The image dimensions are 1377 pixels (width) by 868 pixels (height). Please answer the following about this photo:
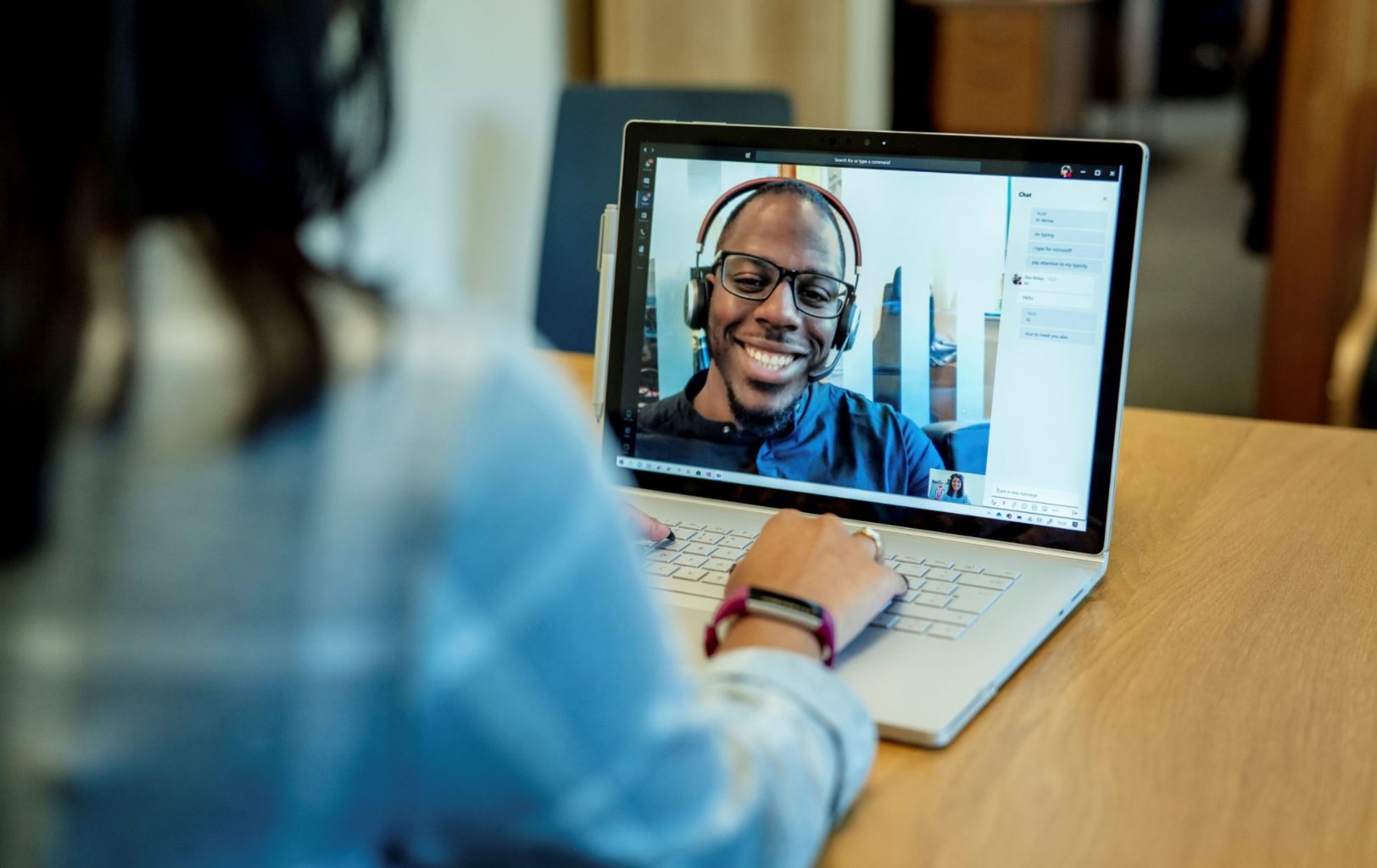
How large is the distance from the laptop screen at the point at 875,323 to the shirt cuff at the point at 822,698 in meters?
0.35

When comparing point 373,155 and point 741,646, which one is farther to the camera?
point 741,646

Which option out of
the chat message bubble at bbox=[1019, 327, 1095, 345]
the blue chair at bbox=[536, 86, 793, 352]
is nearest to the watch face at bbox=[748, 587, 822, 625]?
the chat message bubble at bbox=[1019, 327, 1095, 345]

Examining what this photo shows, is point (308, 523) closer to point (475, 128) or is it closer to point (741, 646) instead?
point (741, 646)

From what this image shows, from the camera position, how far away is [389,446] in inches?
17.7

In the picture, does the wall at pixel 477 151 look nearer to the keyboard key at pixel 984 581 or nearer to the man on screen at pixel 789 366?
the man on screen at pixel 789 366

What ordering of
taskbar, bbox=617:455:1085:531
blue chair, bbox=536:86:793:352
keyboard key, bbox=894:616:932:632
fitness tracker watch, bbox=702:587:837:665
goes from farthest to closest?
blue chair, bbox=536:86:793:352
taskbar, bbox=617:455:1085:531
keyboard key, bbox=894:616:932:632
fitness tracker watch, bbox=702:587:837:665

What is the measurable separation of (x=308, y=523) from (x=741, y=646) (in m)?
0.34

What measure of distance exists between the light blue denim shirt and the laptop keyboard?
418mm

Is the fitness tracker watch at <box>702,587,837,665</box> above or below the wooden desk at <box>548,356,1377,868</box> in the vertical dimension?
above

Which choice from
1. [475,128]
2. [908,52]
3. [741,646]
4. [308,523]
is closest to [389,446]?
[308,523]

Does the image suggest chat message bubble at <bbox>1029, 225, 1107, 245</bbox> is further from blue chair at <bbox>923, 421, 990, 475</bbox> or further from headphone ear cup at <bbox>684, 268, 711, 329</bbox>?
headphone ear cup at <bbox>684, 268, 711, 329</bbox>

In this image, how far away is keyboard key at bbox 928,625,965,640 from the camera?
860mm

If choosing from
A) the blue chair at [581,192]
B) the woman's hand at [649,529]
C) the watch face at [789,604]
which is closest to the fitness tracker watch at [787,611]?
the watch face at [789,604]

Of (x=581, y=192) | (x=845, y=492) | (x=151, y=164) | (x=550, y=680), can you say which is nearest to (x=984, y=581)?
(x=845, y=492)
